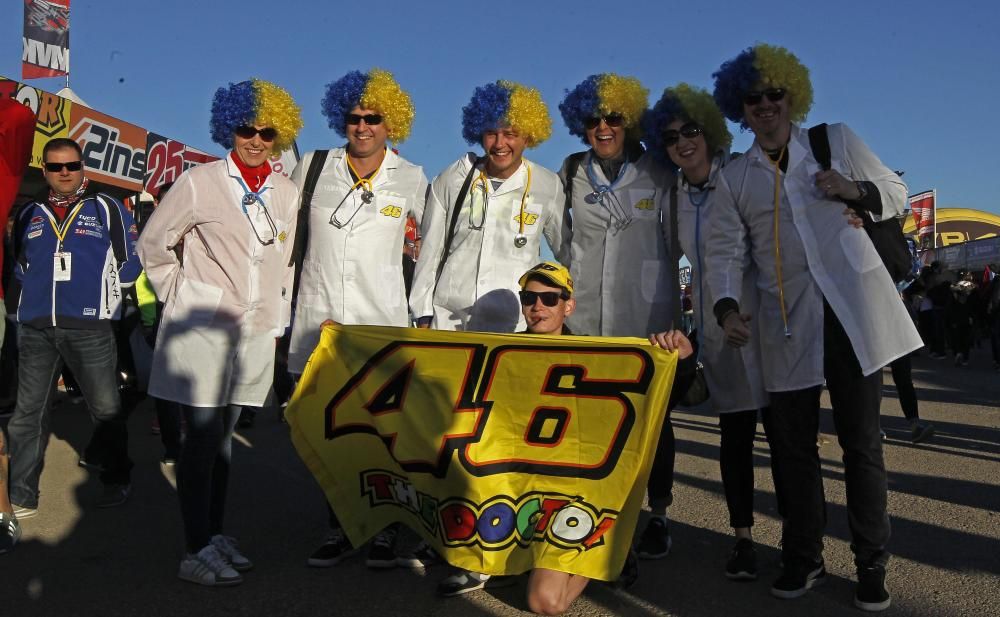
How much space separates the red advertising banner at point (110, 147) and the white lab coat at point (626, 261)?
991 cm

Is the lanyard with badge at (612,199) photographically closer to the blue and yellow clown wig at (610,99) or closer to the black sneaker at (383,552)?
the blue and yellow clown wig at (610,99)

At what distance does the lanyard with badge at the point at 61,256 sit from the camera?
5.19 m

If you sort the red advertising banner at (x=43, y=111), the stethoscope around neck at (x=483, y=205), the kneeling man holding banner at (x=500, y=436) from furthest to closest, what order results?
the red advertising banner at (x=43, y=111) → the stethoscope around neck at (x=483, y=205) → the kneeling man holding banner at (x=500, y=436)

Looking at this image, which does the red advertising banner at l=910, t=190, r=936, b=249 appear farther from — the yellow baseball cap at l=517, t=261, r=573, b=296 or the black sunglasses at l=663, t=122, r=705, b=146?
the yellow baseball cap at l=517, t=261, r=573, b=296

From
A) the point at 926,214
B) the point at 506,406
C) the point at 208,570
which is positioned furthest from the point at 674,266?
the point at 926,214

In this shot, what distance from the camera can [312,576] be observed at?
4031 millimetres

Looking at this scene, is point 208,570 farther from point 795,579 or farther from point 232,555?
point 795,579

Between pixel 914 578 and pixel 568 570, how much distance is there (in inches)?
68.2

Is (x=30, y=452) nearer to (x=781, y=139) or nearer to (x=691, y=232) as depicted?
(x=691, y=232)

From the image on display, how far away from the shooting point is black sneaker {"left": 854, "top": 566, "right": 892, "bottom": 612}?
3545 mm

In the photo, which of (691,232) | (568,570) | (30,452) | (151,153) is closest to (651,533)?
(568,570)

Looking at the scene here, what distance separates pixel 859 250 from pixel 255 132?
9.46 feet

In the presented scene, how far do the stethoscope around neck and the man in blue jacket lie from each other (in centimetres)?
247

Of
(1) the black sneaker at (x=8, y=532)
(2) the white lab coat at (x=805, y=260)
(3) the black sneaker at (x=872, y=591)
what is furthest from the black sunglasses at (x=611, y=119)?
(1) the black sneaker at (x=8, y=532)
